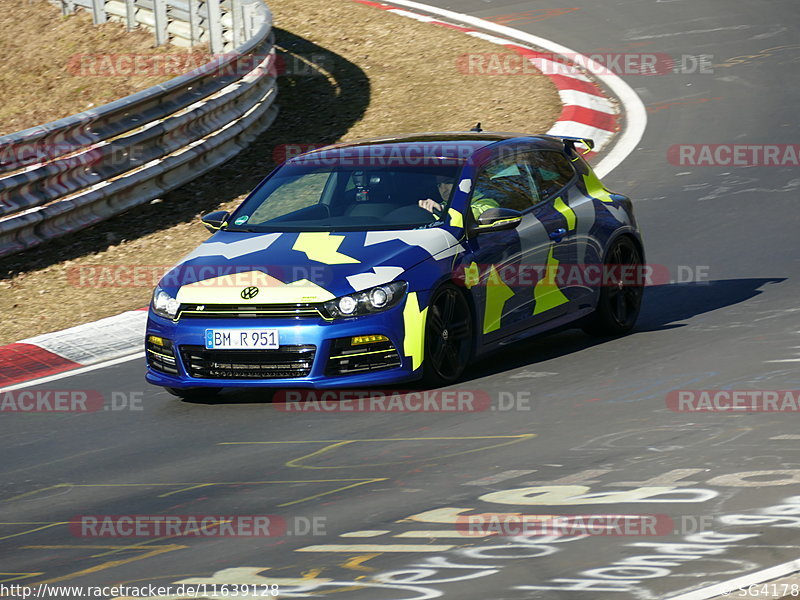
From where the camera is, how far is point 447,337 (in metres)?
8.75

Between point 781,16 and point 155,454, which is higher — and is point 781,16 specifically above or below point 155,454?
above

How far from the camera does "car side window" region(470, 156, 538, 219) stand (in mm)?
9394

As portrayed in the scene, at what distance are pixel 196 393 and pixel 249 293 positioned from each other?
3.21ft

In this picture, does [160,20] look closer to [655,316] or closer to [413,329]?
[655,316]

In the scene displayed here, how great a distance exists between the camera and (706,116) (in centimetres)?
1653

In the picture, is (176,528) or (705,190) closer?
(176,528)

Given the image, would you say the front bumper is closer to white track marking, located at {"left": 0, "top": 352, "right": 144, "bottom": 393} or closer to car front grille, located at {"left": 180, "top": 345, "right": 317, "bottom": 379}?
car front grille, located at {"left": 180, "top": 345, "right": 317, "bottom": 379}

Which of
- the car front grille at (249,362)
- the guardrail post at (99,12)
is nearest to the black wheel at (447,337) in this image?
the car front grille at (249,362)

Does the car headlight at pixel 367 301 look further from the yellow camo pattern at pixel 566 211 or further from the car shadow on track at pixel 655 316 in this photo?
the yellow camo pattern at pixel 566 211

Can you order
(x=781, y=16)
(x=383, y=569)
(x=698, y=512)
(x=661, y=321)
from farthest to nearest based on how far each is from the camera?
(x=781, y=16) < (x=661, y=321) < (x=698, y=512) < (x=383, y=569)

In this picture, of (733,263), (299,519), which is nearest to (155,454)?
(299,519)

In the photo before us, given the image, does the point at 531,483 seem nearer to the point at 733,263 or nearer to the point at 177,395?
the point at 177,395

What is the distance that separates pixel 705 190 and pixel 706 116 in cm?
268

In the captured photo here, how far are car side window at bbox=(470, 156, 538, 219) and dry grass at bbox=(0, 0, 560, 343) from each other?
3.69 m
